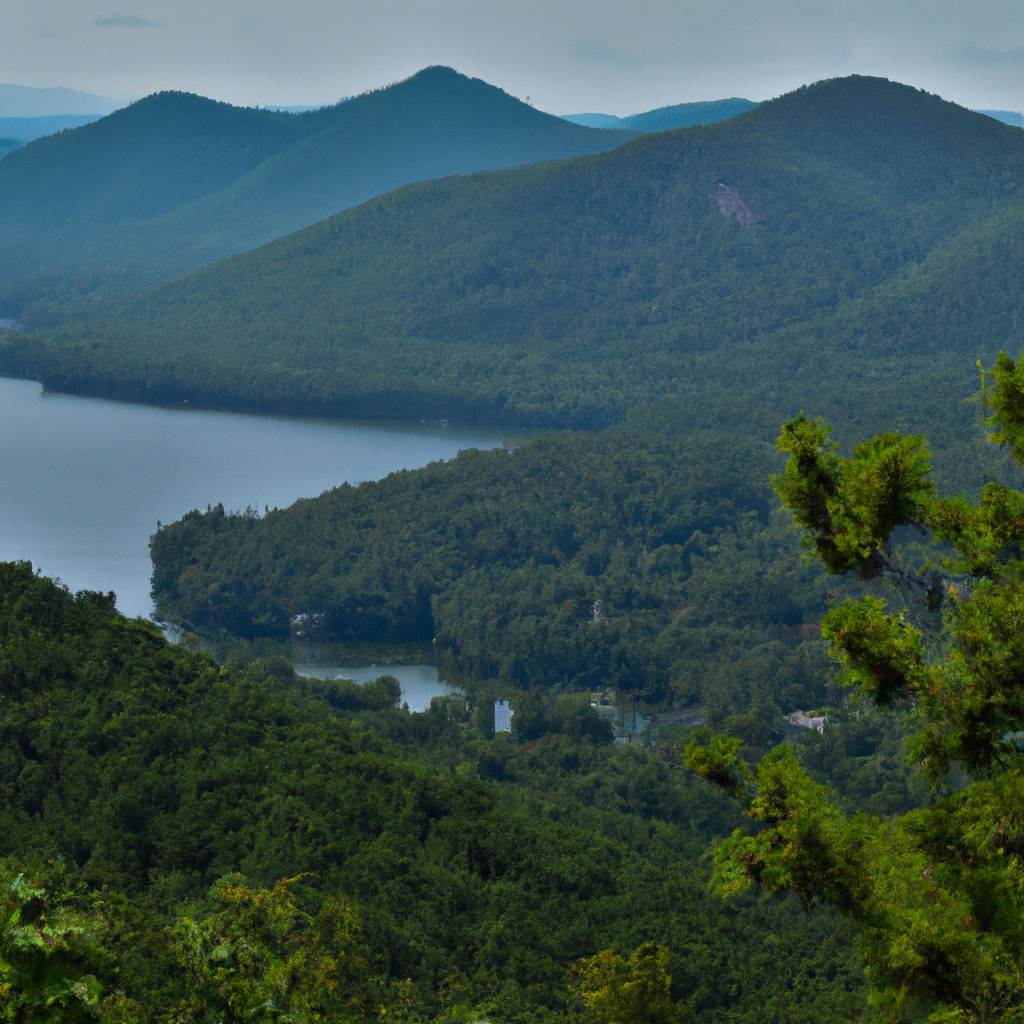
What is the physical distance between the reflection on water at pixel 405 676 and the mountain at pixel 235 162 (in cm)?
7752

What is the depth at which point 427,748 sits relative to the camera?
22.5 metres

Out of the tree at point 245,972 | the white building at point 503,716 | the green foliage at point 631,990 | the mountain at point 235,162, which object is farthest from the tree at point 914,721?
the mountain at point 235,162

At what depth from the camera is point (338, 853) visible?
14617 mm

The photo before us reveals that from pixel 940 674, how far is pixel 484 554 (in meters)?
27.3

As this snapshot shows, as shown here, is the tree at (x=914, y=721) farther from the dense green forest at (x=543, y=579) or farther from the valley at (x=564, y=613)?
the dense green forest at (x=543, y=579)

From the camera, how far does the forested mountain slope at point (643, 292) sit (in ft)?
189

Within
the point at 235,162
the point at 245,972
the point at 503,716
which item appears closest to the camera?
the point at 245,972

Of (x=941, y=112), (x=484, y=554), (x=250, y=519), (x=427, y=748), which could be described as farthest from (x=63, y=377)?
(x=941, y=112)

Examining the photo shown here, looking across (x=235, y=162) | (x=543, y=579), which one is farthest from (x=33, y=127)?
(x=543, y=579)

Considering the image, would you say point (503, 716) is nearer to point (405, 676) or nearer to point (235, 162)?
point (405, 676)

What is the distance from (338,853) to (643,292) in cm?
6031

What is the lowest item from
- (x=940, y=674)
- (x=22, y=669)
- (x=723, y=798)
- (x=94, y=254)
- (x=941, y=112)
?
(x=723, y=798)

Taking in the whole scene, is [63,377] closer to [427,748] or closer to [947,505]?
[427,748]

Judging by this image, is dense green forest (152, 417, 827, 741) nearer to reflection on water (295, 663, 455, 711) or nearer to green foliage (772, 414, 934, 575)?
reflection on water (295, 663, 455, 711)
